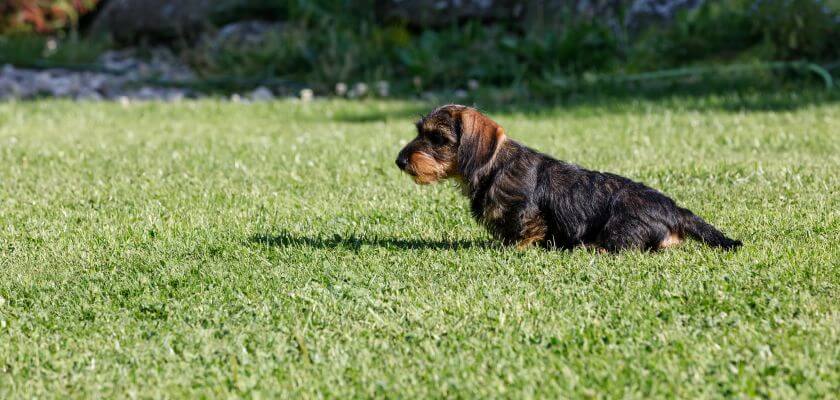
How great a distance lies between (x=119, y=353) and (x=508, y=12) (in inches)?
442

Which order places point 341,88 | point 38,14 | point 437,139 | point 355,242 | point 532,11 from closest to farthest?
point 437,139
point 355,242
point 341,88
point 532,11
point 38,14

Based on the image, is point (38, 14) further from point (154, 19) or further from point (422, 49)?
point (422, 49)

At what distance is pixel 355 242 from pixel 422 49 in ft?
26.1

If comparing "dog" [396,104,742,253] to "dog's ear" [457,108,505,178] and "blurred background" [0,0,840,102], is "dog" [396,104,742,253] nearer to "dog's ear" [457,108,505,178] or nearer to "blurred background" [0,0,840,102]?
"dog's ear" [457,108,505,178]

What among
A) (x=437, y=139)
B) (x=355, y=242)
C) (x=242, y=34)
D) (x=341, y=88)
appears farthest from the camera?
(x=242, y=34)

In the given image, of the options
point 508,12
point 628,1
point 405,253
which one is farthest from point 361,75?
point 405,253

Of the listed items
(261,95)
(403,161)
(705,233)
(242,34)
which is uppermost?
(403,161)

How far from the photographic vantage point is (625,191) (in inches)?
202

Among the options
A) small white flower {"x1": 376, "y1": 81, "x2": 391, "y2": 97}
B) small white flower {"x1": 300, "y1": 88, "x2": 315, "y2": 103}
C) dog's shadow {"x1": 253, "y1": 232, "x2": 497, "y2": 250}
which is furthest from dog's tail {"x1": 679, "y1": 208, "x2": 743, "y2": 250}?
small white flower {"x1": 300, "y1": 88, "x2": 315, "y2": 103}

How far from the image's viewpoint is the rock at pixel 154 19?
15.7 metres

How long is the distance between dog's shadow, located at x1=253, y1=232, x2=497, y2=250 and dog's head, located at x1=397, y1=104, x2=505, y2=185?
518 mm

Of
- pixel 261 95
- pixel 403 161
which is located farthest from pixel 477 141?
pixel 261 95

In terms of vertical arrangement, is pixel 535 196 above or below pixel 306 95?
above

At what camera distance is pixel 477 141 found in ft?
16.6
